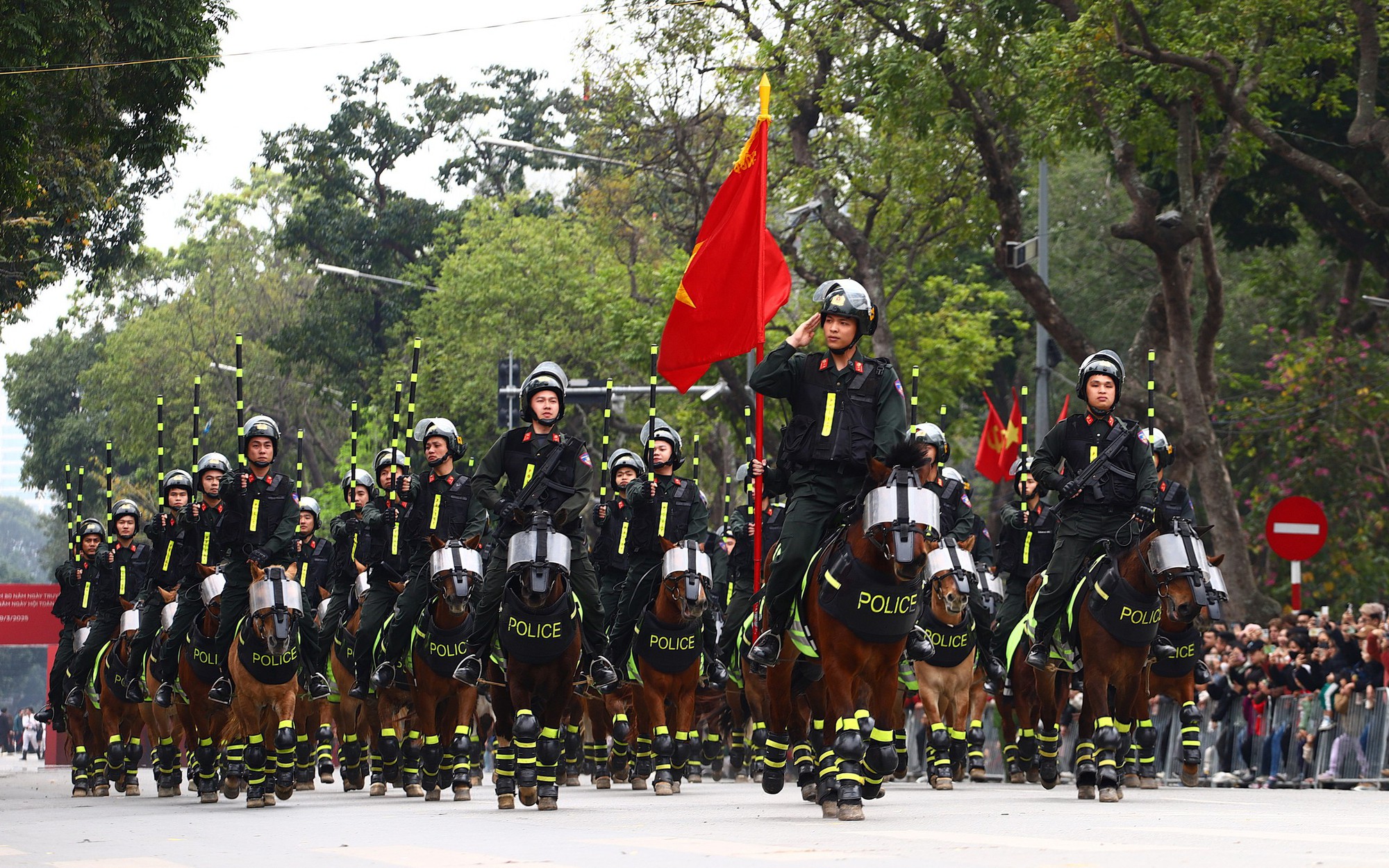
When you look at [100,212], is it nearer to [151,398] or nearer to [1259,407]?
[1259,407]

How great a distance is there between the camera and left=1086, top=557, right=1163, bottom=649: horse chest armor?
14.7 m

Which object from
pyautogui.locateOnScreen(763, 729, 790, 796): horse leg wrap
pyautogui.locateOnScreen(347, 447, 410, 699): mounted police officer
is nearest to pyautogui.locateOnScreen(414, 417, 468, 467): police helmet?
pyautogui.locateOnScreen(347, 447, 410, 699): mounted police officer

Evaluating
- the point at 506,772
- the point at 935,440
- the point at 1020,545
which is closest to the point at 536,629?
the point at 506,772

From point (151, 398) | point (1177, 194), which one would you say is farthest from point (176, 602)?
point (151, 398)

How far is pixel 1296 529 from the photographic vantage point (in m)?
26.7

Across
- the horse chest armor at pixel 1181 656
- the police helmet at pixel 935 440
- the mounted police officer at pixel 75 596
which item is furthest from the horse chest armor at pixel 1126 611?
the mounted police officer at pixel 75 596

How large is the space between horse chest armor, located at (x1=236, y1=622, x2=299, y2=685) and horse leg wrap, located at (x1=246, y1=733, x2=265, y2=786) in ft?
1.56

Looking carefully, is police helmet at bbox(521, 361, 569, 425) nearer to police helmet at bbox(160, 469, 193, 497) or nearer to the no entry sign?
police helmet at bbox(160, 469, 193, 497)

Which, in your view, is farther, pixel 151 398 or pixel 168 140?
pixel 151 398

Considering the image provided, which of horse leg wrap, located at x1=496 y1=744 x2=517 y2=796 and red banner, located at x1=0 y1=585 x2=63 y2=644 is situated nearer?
horse leg wrap, located at x1=496 y1=744 x2=517 y2=796

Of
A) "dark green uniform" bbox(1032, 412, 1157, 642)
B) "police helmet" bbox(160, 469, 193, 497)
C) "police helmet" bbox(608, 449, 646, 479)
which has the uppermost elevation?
"police helmet" bbox(608, 449, 646, 479)

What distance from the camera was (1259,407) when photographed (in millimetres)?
38188

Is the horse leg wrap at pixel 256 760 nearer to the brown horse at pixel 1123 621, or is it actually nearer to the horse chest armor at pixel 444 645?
the horse chest armor at pixel 444 645

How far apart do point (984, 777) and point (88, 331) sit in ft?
227
